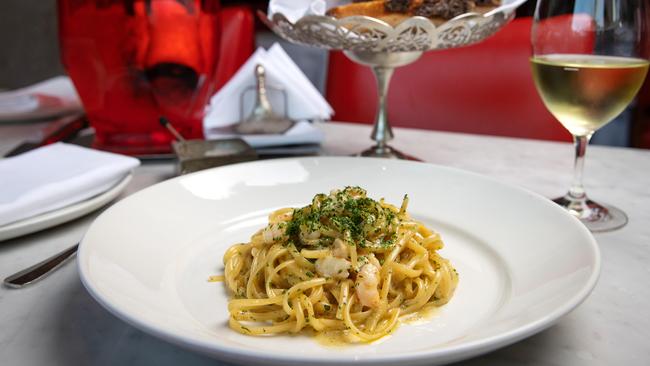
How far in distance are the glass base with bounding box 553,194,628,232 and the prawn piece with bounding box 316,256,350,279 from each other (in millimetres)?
471

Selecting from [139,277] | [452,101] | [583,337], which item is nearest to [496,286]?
[583,337]

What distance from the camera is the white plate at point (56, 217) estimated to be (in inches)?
33.6

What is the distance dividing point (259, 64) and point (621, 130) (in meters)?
2.21

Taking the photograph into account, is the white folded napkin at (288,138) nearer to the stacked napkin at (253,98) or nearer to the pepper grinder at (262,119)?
the pepper grinder at (262,119)

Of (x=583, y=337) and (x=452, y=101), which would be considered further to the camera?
(x=452, y=101)

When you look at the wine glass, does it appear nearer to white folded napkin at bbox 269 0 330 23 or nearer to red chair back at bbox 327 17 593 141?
white folded napkin at bbox 269 0 330 23

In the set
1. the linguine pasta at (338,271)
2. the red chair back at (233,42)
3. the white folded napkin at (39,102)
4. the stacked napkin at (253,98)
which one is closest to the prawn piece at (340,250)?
the linguine pasta at (338,271)

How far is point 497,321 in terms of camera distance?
58 cm

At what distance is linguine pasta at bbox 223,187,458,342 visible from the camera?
25.3 inches

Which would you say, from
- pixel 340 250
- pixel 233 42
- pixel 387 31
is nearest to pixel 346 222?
pixel 340 250

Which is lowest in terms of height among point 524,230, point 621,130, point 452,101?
point 621,130

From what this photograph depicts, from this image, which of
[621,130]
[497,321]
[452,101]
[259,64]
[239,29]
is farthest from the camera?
[621,130]

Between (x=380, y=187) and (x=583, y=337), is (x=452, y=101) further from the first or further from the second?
(x=583, y=337)

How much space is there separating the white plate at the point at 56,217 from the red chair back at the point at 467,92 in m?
1.41
